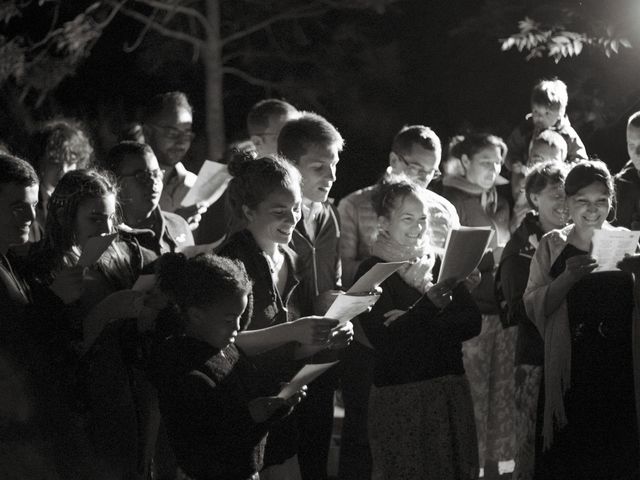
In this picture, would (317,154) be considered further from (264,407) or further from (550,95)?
(550,95)

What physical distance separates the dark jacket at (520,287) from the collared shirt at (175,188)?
177cm

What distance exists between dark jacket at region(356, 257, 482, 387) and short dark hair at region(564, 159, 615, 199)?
68cm

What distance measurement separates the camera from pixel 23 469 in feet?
13.3

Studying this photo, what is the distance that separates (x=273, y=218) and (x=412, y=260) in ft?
2.78

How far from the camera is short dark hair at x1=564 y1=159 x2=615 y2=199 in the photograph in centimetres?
510

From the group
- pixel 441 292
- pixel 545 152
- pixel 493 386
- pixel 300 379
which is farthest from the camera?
pixel 545 152

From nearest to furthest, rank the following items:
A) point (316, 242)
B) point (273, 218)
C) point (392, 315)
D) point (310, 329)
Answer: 1. point (310, 329)
2. point (273, 218)
3. point (392, 315)
4. point (316, 242)

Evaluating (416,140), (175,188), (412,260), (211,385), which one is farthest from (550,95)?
(211,385)

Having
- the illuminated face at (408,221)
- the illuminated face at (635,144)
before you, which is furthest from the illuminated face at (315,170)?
the illuminated face at (635,144)

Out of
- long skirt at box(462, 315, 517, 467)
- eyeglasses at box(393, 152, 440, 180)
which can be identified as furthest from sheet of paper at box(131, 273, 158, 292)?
long skirt at box(462, 315, 517, 467)

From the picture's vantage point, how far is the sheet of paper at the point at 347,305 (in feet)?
13.9

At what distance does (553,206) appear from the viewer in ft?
18.4

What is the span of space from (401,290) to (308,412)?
67 cm

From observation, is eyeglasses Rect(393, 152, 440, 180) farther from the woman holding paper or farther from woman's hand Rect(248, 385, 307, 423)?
woman's hand Rect(248, 385, 307, 423)
